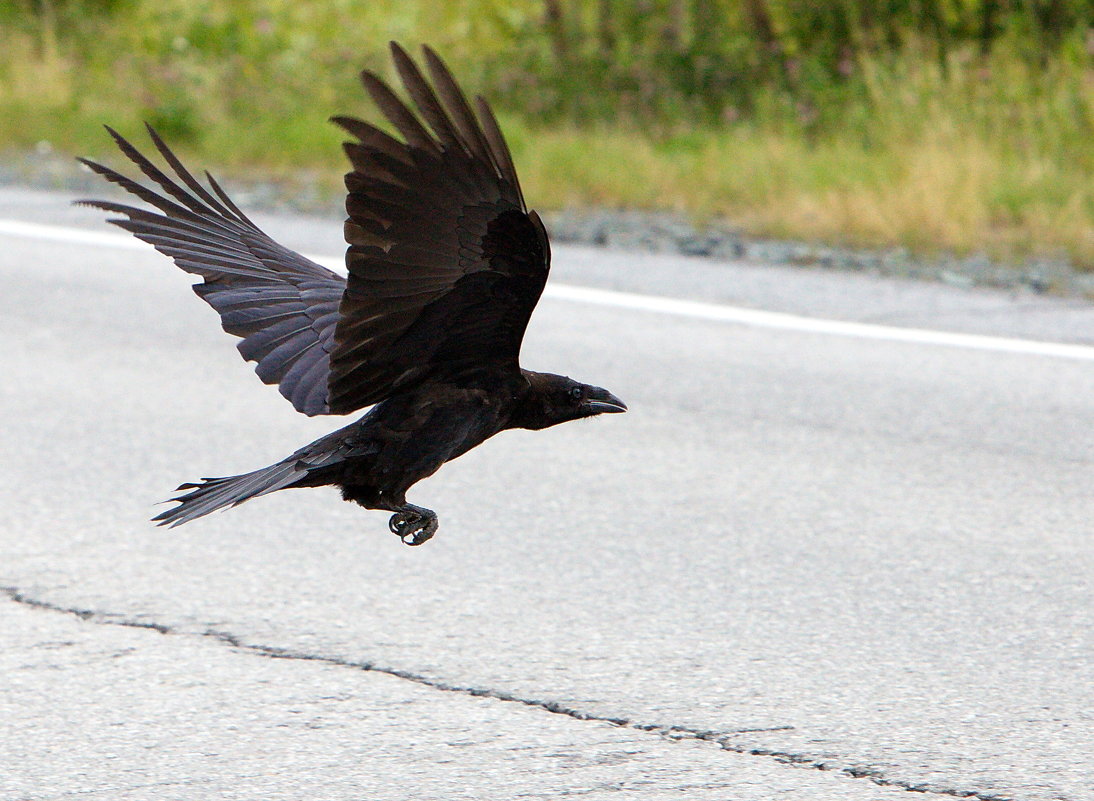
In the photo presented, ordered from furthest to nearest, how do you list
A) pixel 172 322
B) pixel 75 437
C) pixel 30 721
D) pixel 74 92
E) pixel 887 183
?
pixel 74 92 < pixel 887 183 < pixel 172 322 < pixel 75 437 < pixel 30 721

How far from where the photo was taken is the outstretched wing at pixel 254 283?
142 inches

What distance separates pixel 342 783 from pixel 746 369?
11.9 feet

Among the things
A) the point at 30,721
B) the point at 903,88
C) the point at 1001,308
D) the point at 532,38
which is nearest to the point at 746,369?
the point at 1001,308

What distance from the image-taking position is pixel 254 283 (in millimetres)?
3777

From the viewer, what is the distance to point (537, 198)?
32.9 ft

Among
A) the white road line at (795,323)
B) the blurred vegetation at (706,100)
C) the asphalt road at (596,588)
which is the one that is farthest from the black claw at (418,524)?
the blurred vegetation at (706,100)

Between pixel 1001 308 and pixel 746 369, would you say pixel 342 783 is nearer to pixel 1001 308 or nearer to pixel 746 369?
pixel 746 369

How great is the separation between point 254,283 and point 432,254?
870 millimetres

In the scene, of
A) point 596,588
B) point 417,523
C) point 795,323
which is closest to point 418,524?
point 417,523

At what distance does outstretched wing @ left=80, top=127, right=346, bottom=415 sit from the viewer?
3604 mm

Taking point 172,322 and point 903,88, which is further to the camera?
point 903,88

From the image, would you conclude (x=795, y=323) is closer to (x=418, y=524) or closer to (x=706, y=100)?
(x=418, y=524)

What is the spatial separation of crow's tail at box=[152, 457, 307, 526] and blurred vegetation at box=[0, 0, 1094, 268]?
235 inches

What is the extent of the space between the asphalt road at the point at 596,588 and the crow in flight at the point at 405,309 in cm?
52
